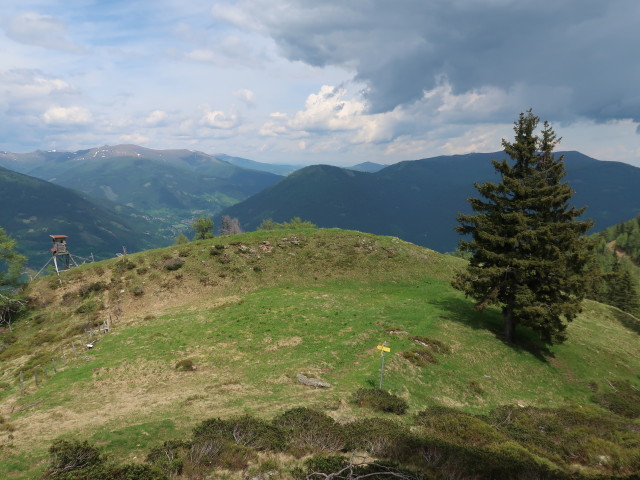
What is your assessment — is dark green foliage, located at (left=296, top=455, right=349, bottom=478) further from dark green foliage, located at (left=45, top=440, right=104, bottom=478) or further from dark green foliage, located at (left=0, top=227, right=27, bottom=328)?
dark green foliage, located at (left=0, top=227, right=27, bottom=328)

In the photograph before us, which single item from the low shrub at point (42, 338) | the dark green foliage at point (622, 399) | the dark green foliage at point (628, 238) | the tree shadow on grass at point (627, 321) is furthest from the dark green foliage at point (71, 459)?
the dark green foliage at point (628, 238)

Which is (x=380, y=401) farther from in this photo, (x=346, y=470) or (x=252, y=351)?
(x=252, y=351)

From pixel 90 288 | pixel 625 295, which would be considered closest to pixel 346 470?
pixel 90 288

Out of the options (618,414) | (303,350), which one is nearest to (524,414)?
(618,414)

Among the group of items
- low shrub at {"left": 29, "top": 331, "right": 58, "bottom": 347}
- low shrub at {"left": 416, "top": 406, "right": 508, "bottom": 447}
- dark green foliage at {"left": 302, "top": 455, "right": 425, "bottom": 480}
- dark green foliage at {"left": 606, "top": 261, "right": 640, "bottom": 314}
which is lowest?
dark green foliage at {"left": 606, "top": 261, "right": 640, "bottom": 314}

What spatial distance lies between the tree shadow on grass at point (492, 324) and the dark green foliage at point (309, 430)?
2320cm

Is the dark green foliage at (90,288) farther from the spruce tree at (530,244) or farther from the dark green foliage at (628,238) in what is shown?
the dark green foliage at (628,238)

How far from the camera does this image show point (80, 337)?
118 feet

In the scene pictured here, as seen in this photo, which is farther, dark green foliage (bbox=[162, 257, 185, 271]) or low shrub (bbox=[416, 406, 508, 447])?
dark green foliage (bbox=[162, 257, 185, 271])

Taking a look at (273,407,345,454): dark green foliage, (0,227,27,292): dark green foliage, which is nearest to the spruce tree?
(273,407,345,454): dark green foliage

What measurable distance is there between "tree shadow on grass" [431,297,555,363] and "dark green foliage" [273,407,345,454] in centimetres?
2320

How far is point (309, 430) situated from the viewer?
1502 cm

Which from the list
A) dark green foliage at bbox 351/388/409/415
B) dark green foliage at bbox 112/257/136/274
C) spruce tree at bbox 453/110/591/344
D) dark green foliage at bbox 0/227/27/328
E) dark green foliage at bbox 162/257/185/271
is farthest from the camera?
dark green foliage at bbox 162/257/185/271

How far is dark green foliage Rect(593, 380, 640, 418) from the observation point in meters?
24.2
